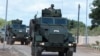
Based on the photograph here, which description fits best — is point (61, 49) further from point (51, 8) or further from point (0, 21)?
point (0, 21)

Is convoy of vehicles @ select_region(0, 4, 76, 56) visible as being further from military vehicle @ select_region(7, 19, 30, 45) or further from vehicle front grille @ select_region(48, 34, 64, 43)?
military vehicle @ select_region(7, 19, 30, 45)

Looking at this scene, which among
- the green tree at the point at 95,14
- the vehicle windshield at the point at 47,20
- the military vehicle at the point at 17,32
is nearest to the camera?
the vehicle windshield at the point at 47,20

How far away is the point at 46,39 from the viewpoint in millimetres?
26984

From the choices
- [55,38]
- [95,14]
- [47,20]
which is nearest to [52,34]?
[55,38]

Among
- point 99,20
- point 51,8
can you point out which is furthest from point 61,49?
point 99,20

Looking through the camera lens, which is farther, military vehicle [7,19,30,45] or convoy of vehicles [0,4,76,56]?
military vehicle [7,19,30,45]

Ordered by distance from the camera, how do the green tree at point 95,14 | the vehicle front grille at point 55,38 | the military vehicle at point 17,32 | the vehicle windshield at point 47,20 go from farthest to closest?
1. the green tree at point 95,14
2. the military vehicle at point 17,32
3. the vehicle windshield at point 47,20
4. the vehicle front grille at point 55,38

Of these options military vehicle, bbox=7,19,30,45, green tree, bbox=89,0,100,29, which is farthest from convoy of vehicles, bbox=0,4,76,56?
green tree, bbox=89,0,100,29

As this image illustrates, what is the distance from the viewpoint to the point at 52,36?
26.6 meters

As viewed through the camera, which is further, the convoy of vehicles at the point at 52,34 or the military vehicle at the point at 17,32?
the military vehicle at the point at 17,32

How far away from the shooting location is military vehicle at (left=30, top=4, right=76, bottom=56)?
87.6ft

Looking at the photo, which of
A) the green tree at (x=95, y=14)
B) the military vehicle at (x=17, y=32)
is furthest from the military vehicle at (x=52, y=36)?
the green tree at (x=95, y=14)

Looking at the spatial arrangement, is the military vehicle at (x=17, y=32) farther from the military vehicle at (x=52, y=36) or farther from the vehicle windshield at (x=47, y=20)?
the vehicle windshield at (x=47, y=20)

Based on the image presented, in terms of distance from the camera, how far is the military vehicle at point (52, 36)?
26.7 m
